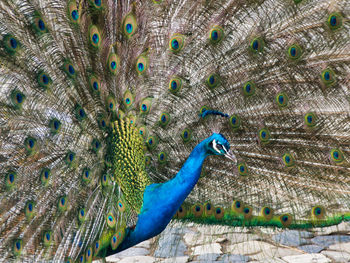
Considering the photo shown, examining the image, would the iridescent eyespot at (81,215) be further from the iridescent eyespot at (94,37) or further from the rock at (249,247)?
the rock at (249,247)

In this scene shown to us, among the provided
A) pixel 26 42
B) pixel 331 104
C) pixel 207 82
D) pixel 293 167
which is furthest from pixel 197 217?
pixel 26 42

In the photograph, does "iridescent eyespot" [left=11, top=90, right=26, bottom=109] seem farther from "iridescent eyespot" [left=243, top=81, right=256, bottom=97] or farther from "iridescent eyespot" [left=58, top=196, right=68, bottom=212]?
"iridescent eyespot" [left=243, top=81, right=256, bottom=97]

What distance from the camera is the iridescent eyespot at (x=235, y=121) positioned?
2.59 meters

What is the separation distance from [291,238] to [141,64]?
2.04 meters

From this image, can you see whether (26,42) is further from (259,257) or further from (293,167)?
(259,257)

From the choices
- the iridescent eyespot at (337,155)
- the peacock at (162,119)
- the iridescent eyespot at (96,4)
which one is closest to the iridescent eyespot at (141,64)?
the peacock at (162,119)

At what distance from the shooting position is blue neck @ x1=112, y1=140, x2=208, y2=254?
2330 millimetres

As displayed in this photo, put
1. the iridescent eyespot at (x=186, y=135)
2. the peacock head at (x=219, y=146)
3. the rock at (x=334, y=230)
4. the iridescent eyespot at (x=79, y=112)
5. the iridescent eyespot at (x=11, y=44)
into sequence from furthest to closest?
the rock at (x=334, y=230), the iridescent eyespot at (x=186, y=135), the iridescent eyespot at (x=79, y=112), the peacock head at (x=219, y=146), the iridescent eyespot at (x=11, y=44)

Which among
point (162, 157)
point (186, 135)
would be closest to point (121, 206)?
point (162, 157)

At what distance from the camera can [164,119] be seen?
2.58 m

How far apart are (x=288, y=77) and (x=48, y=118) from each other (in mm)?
1293

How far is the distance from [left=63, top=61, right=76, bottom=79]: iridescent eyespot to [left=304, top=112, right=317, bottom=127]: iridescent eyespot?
1.31 metres

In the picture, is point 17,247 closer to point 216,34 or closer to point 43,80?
point 43,80

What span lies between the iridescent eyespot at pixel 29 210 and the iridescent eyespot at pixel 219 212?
1.14 m
